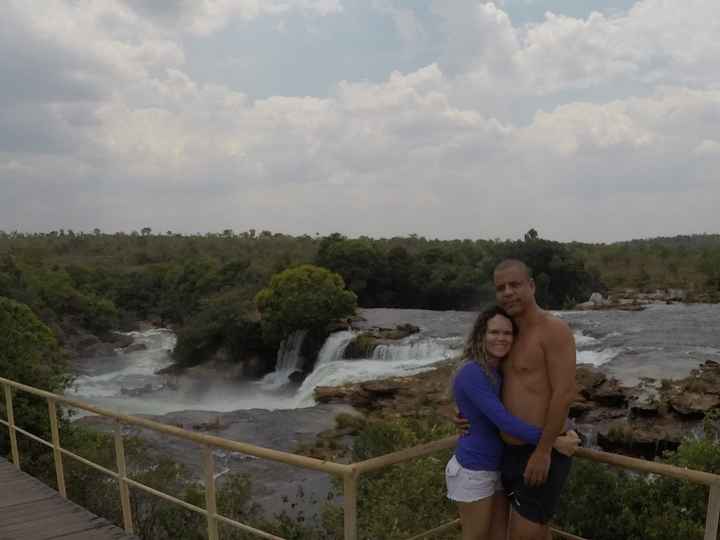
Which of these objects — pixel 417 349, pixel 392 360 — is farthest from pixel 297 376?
pixel 417 349

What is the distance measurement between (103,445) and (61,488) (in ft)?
13.7

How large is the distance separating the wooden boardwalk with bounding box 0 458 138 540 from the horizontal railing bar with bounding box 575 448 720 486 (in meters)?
3.57

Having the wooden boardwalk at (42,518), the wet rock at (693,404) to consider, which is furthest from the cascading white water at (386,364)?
the wooden boardwalk at (42,518)

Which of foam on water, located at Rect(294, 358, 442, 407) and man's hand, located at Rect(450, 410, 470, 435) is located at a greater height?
man's hand, located at Rect(450, 410, 470, 435)

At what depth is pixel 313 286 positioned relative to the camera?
2969 cm

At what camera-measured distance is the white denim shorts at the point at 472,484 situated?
2.71m

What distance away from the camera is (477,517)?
2762 mm

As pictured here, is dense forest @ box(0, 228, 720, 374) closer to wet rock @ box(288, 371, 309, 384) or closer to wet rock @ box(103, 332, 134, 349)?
wet rock @ box(103, 332, 134, 349)

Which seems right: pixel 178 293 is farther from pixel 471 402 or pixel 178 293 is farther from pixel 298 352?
pixel 471 402

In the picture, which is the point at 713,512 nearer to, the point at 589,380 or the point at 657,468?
the point at 657,468

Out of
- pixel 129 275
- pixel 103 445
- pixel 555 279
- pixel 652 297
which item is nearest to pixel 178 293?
pixel 129 275

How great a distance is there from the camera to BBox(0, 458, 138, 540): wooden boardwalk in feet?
16.1

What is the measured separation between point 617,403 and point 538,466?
46.7 feet

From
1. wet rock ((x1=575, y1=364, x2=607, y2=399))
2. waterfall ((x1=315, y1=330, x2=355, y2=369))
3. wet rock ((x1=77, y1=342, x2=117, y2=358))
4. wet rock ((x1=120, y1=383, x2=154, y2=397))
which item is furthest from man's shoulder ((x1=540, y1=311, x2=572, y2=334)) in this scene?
wet rock ((x1=77, y1=342, x2=117, y2=358))
